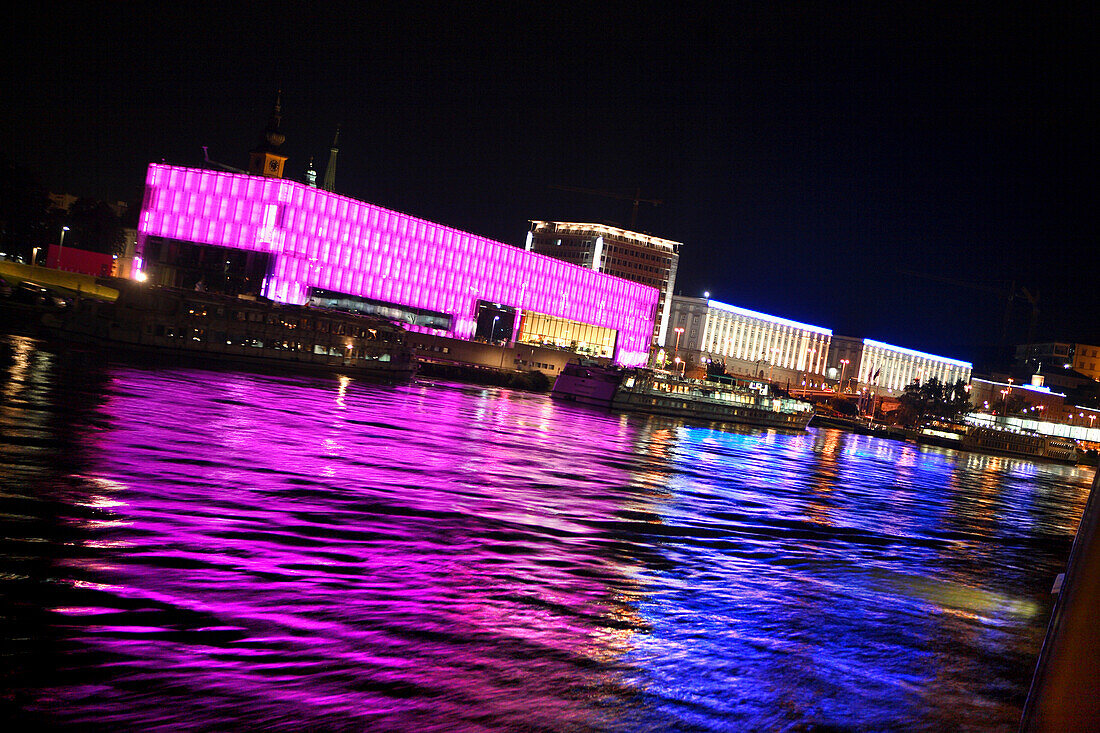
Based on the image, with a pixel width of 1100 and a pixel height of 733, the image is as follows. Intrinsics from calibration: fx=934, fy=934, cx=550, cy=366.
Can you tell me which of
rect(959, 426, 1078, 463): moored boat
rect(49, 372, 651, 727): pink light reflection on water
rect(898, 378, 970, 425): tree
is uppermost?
rect(898, 378, 970, 425): tree

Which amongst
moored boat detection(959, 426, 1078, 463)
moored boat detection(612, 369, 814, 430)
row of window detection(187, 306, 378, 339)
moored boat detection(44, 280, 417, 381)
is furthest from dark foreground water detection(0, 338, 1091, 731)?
moored boat detection(959, 426, 1078, 463)

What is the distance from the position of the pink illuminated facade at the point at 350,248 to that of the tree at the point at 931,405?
70.2m

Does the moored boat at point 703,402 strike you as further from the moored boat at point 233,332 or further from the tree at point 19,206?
the tree at point 19,206

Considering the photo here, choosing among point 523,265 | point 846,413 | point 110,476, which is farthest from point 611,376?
point 846,413

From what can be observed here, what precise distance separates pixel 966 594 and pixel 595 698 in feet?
29.8

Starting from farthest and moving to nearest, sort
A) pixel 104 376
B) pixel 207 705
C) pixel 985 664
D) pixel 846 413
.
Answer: pixel 846 413 → pixel 104 376 → pixel 985 664 → pixel 207 705

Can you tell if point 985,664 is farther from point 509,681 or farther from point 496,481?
point 496,481

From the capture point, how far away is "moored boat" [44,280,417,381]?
2058 inches

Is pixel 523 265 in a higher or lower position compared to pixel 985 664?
higher

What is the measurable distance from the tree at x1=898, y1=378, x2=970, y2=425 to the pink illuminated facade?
230ft

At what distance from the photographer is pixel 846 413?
7121 inches

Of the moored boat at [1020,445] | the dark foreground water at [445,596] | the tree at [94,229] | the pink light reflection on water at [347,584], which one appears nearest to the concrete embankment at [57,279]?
the dark foreground water at [445,596]

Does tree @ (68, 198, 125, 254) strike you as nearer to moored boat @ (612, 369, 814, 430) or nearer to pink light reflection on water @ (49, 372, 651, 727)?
moored boat @ (612, 369, 814, 430)

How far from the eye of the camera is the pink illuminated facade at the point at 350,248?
9856cm
